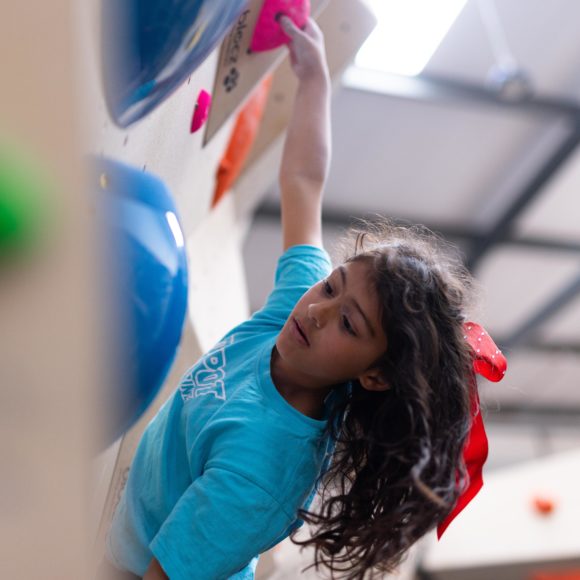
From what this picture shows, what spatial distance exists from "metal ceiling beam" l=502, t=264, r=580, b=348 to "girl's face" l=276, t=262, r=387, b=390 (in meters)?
3.36

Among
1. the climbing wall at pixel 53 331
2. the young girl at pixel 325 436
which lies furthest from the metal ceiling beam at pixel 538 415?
the climbing wall at pixel 53 331

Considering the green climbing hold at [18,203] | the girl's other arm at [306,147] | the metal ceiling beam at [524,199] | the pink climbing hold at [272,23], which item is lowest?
the metal ceiling beam at [524,199]

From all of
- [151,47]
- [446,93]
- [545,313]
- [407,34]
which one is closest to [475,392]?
[151,47]

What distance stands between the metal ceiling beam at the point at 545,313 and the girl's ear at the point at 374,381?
3332mm

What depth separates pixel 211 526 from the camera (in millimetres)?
562

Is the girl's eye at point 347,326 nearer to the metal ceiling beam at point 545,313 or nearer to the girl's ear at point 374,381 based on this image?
the girl's ear at point 374,381

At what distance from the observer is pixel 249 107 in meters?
1.08

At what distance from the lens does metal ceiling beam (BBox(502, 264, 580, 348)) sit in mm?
3848

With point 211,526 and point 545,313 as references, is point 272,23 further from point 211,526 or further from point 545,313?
point 545,313

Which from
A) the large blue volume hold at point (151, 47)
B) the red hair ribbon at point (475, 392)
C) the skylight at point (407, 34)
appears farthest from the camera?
the skylight at point (407, 34)

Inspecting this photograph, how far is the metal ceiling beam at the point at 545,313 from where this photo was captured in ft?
12.6

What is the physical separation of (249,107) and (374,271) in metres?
0.52

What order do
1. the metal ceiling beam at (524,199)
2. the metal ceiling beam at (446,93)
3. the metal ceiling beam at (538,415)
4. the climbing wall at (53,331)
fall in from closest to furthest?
the climbing wall at (53,331) < the metal ceiling beam at (446,93) < the metal ceiling beam at (524,199) < the metal ceiling beam at (538,415)

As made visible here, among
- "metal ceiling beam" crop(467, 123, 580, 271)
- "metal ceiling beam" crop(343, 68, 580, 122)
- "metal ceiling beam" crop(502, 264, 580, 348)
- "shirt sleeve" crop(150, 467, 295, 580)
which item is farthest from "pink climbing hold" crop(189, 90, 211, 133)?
"metal ceiling beam" crop(502, 264, 580, 348)
